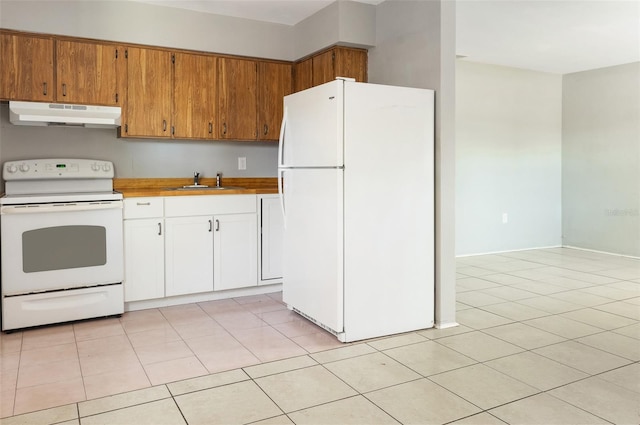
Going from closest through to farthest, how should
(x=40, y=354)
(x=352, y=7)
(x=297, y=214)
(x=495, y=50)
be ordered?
(x=40, y=354) < (x=297, y=214) < (x=352, y=7) < (x=495, y=50)

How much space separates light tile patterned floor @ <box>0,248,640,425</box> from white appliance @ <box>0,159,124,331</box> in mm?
140

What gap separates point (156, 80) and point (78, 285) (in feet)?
5.45

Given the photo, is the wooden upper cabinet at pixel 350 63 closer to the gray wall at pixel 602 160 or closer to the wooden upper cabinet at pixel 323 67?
the wooden upper cabinet at pixel 323 67

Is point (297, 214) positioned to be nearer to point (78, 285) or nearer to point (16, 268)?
point (78, 285)

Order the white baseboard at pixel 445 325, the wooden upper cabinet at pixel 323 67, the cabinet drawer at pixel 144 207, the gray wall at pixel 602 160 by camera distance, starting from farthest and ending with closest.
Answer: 1. the gray wall at pixel 602 160
2. the wooden upper cabinet at pixel 323 67
3. the cabinet drawer at pixel 144 207
4. the white baseboard at pixel 445 325

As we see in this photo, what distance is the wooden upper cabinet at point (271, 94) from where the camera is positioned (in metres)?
4.46

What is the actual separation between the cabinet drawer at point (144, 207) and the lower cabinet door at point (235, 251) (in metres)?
0.43

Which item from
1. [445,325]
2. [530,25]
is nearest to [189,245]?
[445,325]

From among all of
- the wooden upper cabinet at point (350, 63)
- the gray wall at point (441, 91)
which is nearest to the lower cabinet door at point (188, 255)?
the wooden upper cabinet at point (350, 63)

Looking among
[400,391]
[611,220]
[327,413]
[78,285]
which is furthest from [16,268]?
[611,220]

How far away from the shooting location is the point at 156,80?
158 inches

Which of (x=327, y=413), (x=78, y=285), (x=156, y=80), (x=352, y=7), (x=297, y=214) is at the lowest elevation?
(x=327, y=413)

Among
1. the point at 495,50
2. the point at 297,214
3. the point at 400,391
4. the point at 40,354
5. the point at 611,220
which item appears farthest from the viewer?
the point at 611,220

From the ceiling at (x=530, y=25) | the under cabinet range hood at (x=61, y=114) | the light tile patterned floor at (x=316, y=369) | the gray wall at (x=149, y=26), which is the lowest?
the light tile patterned floor at (x=316, y=369)
